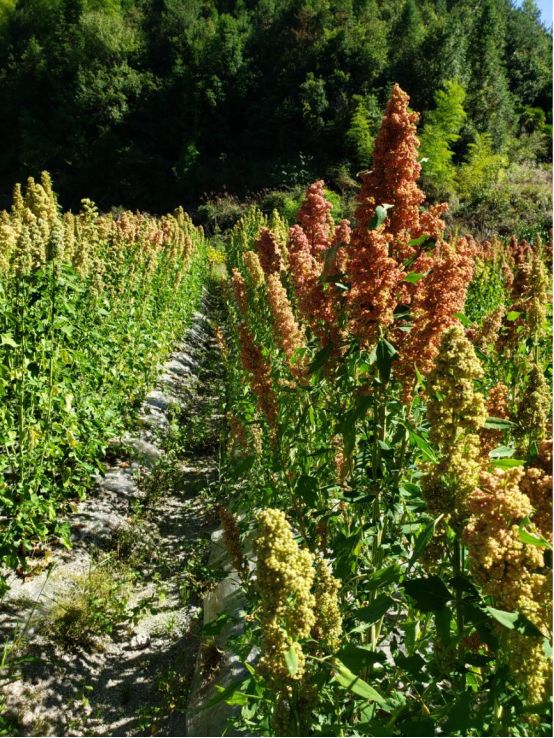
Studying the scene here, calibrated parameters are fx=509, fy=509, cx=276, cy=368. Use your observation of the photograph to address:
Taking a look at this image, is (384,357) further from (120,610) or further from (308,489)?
(120,610)

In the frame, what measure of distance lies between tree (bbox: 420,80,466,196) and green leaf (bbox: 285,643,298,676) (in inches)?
894

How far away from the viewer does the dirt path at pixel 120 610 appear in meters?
2.54

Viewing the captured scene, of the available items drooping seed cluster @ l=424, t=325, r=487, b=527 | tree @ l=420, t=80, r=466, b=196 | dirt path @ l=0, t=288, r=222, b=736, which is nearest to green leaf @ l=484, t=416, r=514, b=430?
drooping seed cluster @ l=424, t=325, r=487, b=527

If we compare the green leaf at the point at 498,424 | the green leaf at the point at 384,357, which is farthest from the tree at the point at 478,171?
the green leaf at the point at 498,424

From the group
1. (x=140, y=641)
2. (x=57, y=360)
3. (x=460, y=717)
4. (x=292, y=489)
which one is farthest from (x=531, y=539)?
(x=57, y=360)

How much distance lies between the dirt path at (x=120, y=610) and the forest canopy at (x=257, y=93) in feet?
70.1

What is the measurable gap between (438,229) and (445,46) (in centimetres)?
3055

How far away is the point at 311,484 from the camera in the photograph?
195cm

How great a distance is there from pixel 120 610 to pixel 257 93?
36.0m

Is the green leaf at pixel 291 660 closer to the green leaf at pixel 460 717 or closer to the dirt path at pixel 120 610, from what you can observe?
the green leaf at pixel 460 717

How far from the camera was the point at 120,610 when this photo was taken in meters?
3.04

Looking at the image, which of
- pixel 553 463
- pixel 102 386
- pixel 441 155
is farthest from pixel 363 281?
pixel 441 155

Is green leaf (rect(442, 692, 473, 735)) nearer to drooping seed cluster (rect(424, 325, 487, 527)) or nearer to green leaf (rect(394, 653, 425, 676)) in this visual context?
green leaf (rect(394, 653, 425, 676))

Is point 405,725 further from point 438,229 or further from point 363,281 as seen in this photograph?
point 438,229
